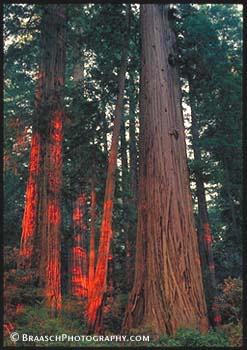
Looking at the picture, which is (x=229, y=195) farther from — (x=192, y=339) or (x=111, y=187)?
(x=192, y=339)

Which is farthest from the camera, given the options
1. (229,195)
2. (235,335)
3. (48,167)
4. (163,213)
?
(229,195)

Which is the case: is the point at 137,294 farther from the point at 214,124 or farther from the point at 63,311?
the point at 214,124

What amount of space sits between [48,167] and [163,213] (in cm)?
377

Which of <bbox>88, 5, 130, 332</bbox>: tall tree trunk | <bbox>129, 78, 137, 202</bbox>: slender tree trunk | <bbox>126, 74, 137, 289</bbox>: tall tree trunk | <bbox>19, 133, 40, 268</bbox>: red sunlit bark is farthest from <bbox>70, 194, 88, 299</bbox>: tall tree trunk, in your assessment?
<bbox>88, 5, 130, 332</bbox>: tall tree trunk

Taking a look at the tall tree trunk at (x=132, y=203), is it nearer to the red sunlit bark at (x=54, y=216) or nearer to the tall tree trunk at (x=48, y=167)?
the tall tree trunk at (x=48, y=167)

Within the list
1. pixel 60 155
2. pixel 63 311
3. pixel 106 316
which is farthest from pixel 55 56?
pixel 106 316

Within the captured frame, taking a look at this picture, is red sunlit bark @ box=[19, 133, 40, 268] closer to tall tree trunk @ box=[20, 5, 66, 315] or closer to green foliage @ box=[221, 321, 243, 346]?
tall tree trunk @ box=[20, 5, 66, 315]

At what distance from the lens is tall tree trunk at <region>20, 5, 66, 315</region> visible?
962cm

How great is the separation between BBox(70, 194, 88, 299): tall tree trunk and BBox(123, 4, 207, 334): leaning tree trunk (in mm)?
7069

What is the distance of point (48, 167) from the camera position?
10.2m

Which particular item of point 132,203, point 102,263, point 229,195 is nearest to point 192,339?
point 102,263

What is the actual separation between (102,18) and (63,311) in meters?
8.42

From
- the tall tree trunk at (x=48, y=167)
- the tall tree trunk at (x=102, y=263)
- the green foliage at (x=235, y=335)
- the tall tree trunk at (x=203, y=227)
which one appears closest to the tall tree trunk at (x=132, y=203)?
the tall tree trunk at (x=203, y=227)

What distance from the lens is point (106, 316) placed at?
11.9 meters
